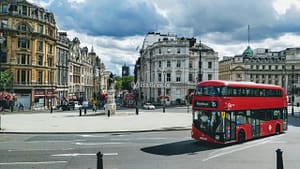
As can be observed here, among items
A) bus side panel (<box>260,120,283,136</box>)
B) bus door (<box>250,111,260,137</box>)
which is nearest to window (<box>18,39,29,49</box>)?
bus side panel (<box>260,120,283,136</box>)

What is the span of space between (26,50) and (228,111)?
50.1 m

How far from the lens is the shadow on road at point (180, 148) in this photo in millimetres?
16567

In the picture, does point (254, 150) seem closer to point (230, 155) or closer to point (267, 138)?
point (230, 155)

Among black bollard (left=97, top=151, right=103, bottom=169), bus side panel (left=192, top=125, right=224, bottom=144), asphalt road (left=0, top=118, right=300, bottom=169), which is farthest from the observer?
bus side panel (left=192, top=125, right=224, bottom=144)

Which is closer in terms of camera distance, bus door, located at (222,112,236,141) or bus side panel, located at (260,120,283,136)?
bus door, located at (222,112,236,141)

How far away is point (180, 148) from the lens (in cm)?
1781

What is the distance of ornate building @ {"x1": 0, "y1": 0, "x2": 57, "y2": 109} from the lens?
184ft

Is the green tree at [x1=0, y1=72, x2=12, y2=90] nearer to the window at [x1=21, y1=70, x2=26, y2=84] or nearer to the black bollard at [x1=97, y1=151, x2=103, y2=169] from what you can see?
the window at [x1=21, y1=70, x2=26, y2=84]

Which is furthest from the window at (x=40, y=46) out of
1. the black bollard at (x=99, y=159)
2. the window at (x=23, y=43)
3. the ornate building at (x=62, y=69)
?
the black bollard at (x=99, y=159)

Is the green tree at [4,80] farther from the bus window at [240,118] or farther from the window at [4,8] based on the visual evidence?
the bus window at [240,118]

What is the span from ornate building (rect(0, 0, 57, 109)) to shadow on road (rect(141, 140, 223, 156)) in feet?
148

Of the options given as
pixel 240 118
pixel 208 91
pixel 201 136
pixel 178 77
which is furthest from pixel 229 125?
pixel 178 77

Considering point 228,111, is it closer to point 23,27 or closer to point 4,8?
point 23,27

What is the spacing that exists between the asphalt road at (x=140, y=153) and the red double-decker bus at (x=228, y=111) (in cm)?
76
